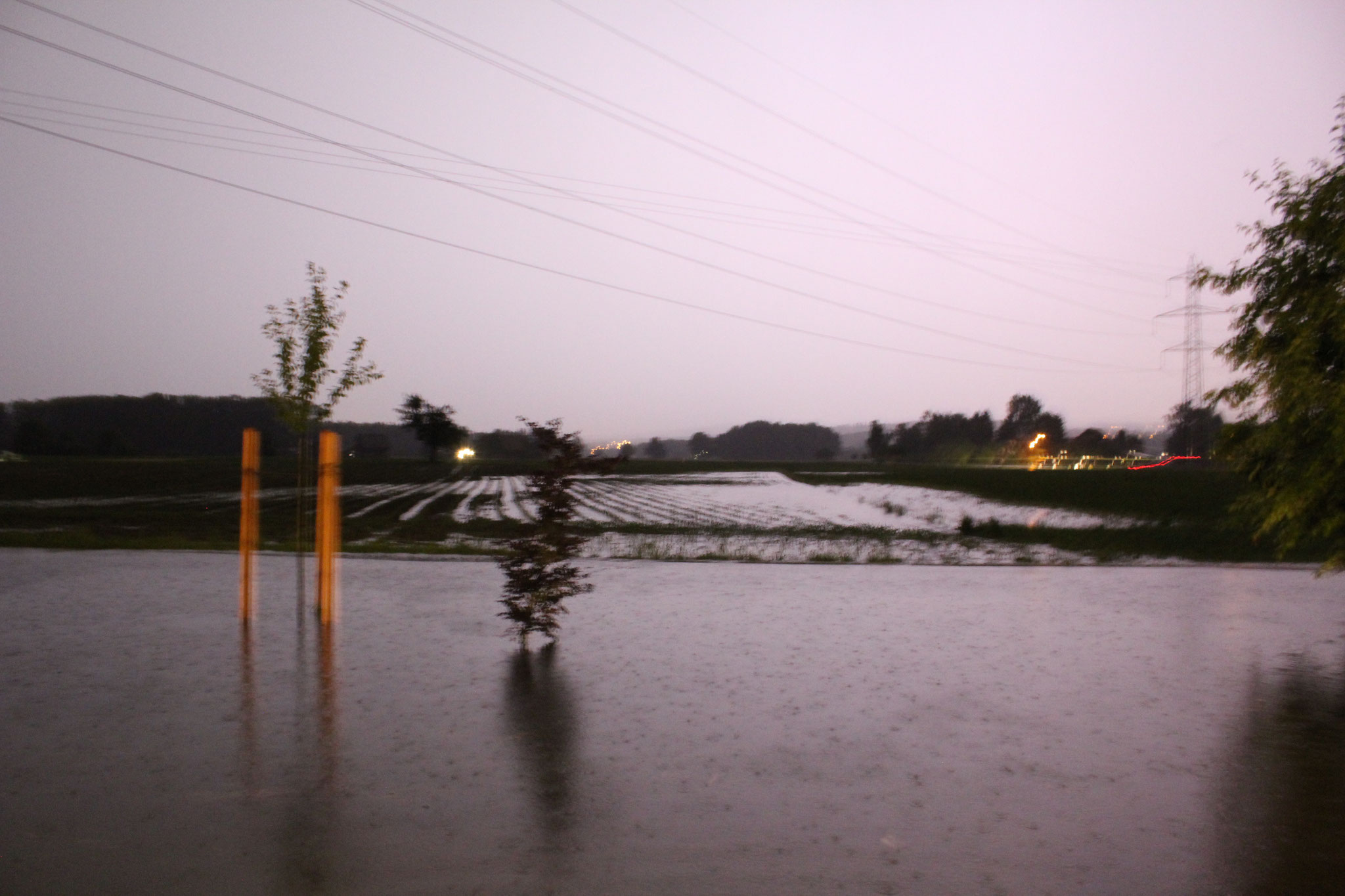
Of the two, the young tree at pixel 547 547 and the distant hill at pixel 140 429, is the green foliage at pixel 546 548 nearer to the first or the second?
the young tree at pixel 547 547

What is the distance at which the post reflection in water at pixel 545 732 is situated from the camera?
4.88 m

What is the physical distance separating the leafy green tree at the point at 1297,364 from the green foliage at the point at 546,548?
6265 millimetres

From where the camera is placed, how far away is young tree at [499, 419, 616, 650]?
9133 millimetres

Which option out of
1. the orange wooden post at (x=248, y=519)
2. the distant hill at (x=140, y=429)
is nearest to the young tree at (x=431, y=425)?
the distant hill at (x=140, y=429)

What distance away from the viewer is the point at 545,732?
20.7ft

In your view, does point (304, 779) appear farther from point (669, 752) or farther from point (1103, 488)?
point (1103, 488)

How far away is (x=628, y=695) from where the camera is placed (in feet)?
23.9

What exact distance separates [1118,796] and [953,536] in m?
17.6

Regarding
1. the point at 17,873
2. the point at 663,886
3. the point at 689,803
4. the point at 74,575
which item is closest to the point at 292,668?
the point at 17,873

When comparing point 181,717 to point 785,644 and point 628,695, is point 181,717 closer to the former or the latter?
point 628,695

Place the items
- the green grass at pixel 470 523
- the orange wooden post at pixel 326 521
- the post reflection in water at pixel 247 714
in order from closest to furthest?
the post reflection in water at pixel 247 714 < the orange wooden post at pixel 326 521 < the green grass at pixel 470 523

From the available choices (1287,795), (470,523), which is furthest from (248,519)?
(470,523)

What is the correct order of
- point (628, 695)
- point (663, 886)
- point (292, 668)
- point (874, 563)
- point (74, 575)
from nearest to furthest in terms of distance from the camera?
point (663, 886)
point (628, 695)
point (292, 668)
point (74, 575)
point (874, 563)

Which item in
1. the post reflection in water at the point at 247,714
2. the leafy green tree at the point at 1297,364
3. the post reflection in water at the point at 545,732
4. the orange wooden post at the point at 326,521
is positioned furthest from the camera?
the orange wooden post at the point at 326,521
